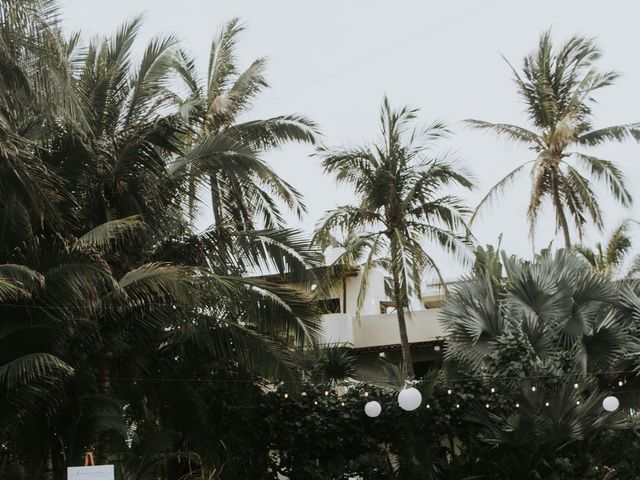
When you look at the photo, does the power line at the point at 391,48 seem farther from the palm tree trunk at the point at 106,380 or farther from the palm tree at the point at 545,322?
the palm tree trunk at the point at 106,380

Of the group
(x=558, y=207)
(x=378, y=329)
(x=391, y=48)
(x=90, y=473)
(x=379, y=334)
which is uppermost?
(x=391, y=48)

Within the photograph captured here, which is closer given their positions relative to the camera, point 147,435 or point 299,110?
point 147,435

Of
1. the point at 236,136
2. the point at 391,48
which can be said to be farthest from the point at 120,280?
the point at 391,48

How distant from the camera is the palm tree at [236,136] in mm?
13055

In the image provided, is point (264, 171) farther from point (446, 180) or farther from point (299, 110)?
point (446, 180)

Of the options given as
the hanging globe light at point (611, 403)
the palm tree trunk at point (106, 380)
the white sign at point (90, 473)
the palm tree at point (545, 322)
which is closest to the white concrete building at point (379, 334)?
the palm tree at point (545, 322)

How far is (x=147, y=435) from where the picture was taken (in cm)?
1270

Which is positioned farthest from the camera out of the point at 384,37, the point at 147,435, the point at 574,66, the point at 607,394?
the point at 574,66

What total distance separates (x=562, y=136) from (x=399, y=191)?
4219 mm

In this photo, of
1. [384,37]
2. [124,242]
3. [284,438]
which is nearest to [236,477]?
[284,438]

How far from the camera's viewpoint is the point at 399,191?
18.3 metres

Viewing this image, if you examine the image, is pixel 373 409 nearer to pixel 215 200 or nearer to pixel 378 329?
pixel 215 200

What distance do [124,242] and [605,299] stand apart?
7935 mm

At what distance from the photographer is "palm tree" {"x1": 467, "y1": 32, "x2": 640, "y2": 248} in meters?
19.8
